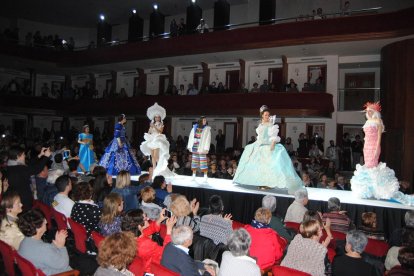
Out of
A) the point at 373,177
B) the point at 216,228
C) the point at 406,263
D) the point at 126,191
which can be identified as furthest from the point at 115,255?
the point at 373,177

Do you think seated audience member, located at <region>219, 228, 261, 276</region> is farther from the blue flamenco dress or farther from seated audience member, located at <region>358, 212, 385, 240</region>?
the blue flamenco dress

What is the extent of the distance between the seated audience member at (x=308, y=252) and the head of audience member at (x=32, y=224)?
223cm

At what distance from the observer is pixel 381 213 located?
6.07 meters

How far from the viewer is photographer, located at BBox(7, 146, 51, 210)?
5066 millimetres

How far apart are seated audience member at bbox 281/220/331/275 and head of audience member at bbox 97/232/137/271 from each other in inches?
59.4

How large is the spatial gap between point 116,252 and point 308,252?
1.72 meters

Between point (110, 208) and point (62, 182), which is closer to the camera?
point (110, 208)

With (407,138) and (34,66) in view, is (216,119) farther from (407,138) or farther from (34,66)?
(34,66)

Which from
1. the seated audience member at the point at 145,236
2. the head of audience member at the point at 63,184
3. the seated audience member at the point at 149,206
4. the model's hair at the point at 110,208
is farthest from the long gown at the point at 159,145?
the seated audience member at the point at 145,236

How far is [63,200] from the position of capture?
5008mm

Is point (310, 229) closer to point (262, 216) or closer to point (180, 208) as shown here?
point (262, 216)

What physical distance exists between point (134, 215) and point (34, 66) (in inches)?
887

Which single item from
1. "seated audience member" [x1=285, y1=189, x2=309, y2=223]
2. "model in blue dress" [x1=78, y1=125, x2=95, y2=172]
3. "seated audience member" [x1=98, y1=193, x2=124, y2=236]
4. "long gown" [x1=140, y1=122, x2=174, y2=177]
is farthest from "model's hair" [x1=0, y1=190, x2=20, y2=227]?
"model in blue dress" [x1=78, y1=125, x2=95, y2=172]

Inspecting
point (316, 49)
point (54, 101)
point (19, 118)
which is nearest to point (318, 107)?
point (316, 49)
